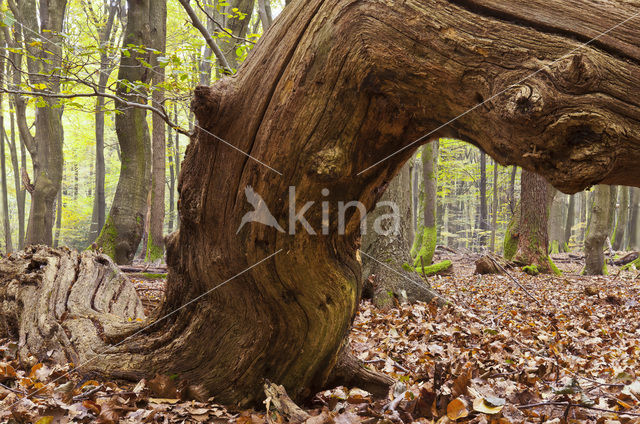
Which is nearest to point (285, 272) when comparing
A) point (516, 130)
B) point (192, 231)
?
point (192, 231)

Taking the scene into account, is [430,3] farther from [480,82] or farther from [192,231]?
[192,231]

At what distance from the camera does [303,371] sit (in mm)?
2654

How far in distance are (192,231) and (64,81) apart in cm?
443

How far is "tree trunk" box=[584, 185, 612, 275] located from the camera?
9797mm

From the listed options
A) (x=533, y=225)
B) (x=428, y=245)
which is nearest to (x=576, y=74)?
(x=533, y=225)

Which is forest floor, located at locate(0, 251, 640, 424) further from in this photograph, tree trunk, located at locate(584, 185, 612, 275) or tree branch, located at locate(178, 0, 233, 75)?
tree trunk, located at locate(584, 185, 612, 275)

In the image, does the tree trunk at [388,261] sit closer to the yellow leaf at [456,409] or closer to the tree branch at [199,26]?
the tree branch at [199,26]

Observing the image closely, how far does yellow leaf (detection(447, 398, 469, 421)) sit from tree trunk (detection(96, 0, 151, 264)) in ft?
25.8

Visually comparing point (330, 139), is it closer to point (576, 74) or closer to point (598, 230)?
point (576, 74)

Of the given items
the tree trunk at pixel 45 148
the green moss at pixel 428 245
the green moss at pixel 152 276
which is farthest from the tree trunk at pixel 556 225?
the tree trunk at pixel 45 148

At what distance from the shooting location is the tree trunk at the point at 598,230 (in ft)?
32.1

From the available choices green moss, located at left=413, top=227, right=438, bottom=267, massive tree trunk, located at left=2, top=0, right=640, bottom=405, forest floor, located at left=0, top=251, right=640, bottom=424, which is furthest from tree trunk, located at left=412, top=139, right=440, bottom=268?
massive tree trunk, located at left=2, top=0, right=640, bottom=405

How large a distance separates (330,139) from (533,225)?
1003 cm

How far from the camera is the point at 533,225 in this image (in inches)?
413
